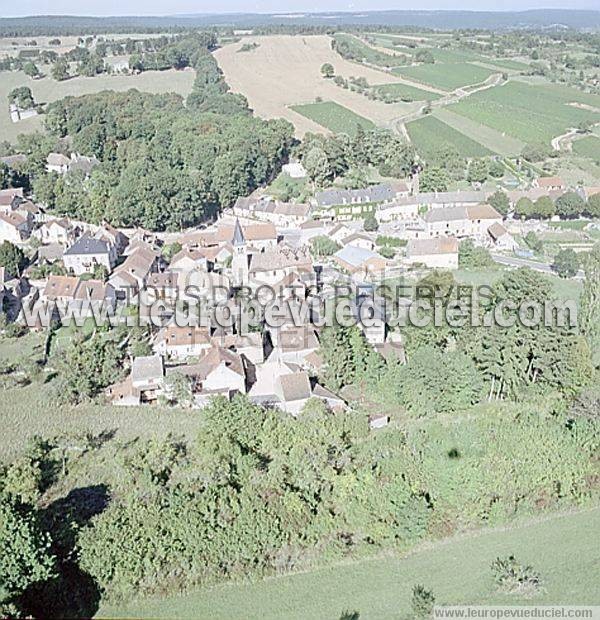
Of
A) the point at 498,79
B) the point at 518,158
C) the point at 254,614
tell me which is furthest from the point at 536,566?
the point at 498,79

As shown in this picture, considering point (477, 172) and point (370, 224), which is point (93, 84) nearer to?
point (477, 172)

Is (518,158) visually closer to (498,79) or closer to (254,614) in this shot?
(498,79)

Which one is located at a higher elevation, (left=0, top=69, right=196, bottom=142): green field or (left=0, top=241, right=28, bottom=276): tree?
(left=0, top=69, right=196, bottom=142): green field

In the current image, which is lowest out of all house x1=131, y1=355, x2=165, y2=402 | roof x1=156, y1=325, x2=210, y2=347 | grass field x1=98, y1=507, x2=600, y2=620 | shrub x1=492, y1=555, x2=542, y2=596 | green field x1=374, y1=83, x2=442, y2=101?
grass field x1=98, y1=507, x2=600, y2=620

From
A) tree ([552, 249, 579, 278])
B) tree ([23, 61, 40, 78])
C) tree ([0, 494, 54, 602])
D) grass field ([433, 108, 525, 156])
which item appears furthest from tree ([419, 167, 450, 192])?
tree ([23, 61, 40, 78])

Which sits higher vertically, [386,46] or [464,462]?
[386,46]

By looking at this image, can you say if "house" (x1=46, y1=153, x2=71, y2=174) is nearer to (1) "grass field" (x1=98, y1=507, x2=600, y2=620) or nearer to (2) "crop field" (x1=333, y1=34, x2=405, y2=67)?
(1) "grass field" (x1=98, y1=507, x2=600, y2=620)
